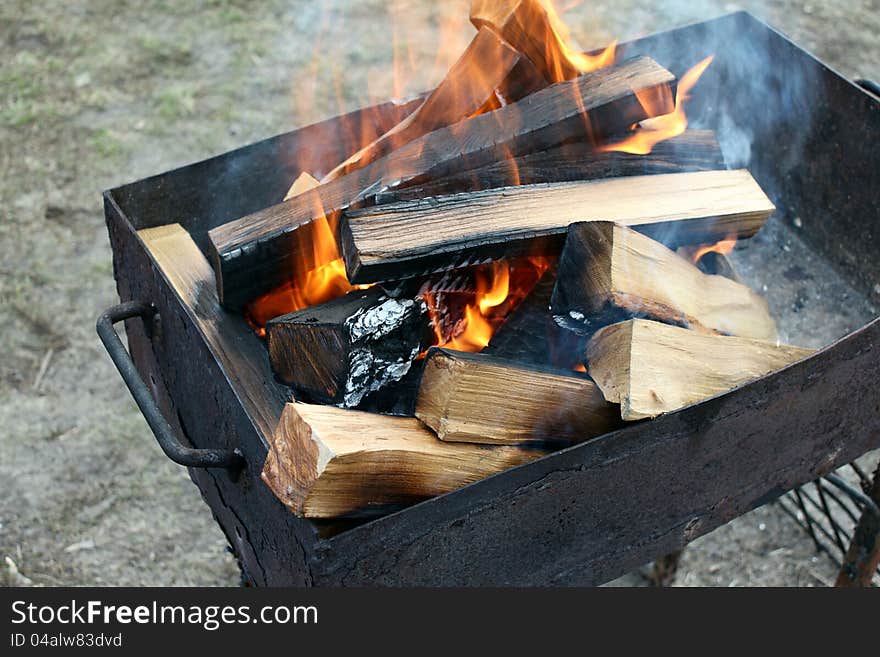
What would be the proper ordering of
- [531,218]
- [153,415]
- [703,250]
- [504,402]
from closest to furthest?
[504,402] < [153,415] < [531,218] < [703,250]

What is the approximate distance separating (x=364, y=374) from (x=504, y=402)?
9.3 inches

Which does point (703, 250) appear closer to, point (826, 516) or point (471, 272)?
point (471, 272)

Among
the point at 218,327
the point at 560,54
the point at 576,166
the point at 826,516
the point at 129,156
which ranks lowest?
the point at 826,516

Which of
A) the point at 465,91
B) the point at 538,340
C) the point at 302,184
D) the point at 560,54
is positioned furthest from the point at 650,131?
the point at 302,184

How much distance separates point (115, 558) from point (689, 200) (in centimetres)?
188

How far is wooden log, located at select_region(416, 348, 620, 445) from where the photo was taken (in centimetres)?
143

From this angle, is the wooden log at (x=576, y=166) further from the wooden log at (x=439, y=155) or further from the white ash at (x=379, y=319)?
the white ash at (x=379, y=319)

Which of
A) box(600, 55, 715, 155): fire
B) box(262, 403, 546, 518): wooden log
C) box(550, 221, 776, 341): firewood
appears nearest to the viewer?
box(262, 403, 546, 518): wooden log

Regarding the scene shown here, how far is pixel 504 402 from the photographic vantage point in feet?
4.77

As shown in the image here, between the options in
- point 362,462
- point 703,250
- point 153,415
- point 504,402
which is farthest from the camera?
point 703,250

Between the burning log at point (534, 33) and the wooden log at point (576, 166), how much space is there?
0.24m

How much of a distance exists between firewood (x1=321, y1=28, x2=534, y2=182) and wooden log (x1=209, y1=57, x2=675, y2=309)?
0.10 metres

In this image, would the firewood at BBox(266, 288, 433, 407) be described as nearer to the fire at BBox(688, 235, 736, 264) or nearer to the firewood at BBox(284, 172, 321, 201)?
the firewood at BBox(284, 172, 321, 201)

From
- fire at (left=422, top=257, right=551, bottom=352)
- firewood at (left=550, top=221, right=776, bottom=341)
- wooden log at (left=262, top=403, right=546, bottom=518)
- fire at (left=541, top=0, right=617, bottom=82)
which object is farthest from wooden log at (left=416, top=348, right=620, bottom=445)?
fire at (left=541, top=0, right=617, bottom=82)
